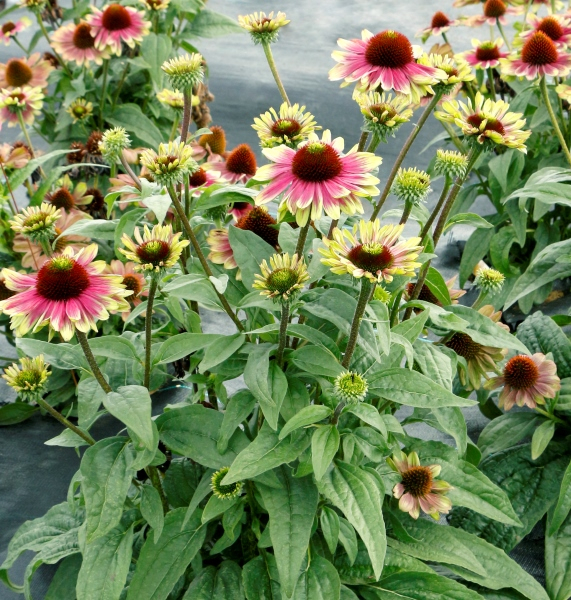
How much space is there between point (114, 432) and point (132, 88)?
3.97ft

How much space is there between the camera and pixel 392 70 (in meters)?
1.05

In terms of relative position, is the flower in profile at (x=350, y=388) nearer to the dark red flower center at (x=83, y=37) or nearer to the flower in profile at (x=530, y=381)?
the flower in profile at (x=530, y=381)

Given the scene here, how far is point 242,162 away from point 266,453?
2.10 feet

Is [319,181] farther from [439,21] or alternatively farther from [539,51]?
[439,21]

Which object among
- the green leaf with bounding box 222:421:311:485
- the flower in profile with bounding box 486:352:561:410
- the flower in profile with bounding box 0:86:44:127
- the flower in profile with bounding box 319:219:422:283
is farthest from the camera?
the flower in profile with bounding box 0:86:44:127

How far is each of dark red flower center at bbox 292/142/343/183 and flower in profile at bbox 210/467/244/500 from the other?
17.0 inches

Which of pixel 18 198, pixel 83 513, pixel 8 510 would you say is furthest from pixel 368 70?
pixel 18 198

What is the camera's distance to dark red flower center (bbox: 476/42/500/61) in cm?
199

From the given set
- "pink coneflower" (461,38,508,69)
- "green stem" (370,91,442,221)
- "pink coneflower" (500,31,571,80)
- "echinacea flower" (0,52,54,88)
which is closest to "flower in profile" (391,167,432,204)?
"green stem" (370,91,442,221)

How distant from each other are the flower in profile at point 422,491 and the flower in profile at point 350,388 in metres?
0.30

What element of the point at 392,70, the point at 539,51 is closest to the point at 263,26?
the point at 392,70

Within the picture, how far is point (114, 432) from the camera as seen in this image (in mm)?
1889

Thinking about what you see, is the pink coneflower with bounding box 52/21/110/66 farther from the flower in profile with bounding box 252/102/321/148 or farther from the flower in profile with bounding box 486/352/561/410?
the flower in profile with bounding box 486/352/561/410

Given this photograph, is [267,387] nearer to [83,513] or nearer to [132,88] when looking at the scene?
[83,513]
